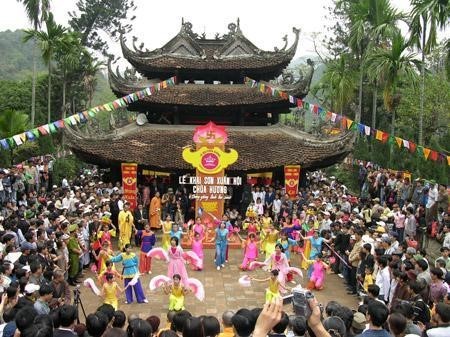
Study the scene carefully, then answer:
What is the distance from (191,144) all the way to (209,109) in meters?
2.45

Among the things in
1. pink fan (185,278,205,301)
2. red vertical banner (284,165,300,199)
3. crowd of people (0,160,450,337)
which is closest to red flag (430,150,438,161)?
crowd of people (0,160,450,337)

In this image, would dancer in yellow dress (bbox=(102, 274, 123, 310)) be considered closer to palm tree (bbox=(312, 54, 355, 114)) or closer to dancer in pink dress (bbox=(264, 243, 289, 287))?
dancer in pink dress (bbox=(264, 243, 289, 287))

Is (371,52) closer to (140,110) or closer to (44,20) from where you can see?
(140,110)

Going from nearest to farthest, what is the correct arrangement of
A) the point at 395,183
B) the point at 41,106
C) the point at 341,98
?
the point at 395,183, the point at 341,98, the point at 41,106

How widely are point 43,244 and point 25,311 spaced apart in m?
4.86

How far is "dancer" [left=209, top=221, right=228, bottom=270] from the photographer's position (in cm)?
1519

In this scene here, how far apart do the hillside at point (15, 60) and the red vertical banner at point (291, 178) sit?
2180 inches

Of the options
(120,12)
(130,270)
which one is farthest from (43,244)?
(120,12)

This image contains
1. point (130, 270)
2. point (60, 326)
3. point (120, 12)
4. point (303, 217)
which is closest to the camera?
point (60, 326)

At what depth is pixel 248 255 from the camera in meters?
15.2

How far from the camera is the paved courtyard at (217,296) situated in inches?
471

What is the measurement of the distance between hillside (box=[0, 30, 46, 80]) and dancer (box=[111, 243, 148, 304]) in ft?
202

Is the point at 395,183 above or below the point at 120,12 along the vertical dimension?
below

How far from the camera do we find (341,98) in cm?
3158
